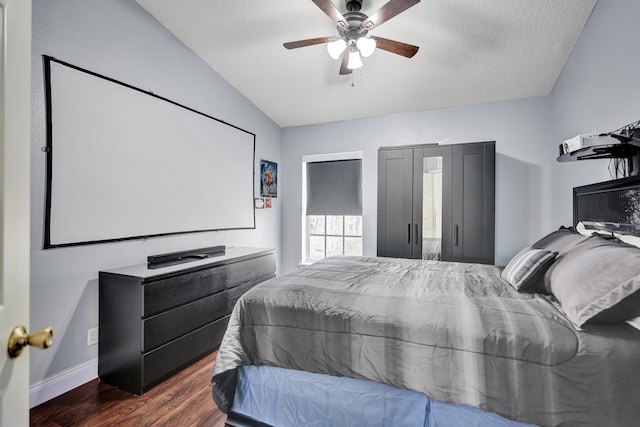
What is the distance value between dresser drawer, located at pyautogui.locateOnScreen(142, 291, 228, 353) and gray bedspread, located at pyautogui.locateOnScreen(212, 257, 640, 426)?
78 cm

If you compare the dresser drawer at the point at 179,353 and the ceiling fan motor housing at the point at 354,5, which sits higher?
the ceiling fan motor housing at the point at 354,5

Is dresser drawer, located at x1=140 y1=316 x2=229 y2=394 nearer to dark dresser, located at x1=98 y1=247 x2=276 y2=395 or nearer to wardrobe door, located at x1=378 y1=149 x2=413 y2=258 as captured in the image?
dark dresser, located at x1=98 y1=247 x2=276 y2=395

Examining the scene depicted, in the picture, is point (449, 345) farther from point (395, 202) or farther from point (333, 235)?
point (333, 235)

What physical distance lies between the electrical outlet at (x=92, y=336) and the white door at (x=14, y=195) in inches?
68.9

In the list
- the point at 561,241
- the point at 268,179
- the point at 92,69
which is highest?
the point at 92,69

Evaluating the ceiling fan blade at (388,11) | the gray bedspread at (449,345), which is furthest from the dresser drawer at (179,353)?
the ceiling fan blade at (388,11)

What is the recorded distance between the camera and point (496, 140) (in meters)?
3.47

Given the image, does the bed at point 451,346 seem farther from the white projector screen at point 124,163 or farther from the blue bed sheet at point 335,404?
the white projector screen at point 124,163

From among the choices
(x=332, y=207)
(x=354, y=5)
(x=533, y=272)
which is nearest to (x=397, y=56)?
(x=354, y=5)

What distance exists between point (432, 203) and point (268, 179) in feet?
7.28

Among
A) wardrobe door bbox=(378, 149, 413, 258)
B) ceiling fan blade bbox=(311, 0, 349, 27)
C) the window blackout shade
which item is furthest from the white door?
the window blackout shade

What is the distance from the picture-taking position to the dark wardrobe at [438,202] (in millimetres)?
A: 3082

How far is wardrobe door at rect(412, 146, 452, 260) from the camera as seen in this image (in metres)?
3.19

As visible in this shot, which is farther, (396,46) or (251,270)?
(251,270)
